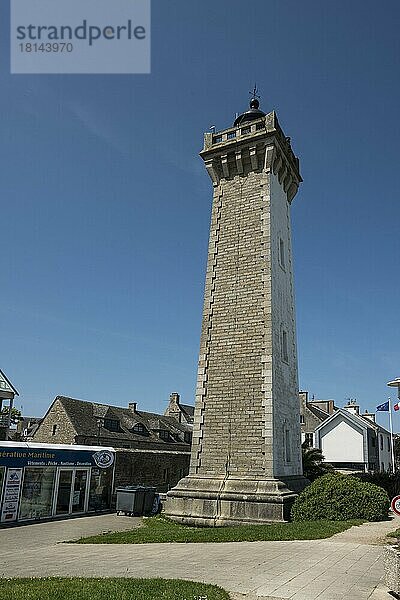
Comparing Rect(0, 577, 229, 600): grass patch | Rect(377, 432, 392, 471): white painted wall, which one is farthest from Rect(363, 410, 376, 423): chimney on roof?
Rect(0, 577, 229, 600): grass patch

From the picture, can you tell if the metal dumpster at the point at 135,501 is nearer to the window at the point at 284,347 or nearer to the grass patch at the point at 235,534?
the grass patch at the point at 235,534

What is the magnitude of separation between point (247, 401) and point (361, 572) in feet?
29.3

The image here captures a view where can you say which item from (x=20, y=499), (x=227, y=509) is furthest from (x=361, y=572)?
(x=20, y=499)

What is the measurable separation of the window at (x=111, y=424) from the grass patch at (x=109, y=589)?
3500 centimetres

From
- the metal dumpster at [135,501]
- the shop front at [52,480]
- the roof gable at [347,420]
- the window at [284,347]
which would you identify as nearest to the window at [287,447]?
the window at [284,347]

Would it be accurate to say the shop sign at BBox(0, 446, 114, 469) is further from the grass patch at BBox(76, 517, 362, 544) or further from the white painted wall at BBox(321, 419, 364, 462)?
the white painted wall at BBox(321, 419, 364, 462)

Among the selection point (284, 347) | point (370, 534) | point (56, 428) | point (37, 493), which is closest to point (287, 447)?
point (284, 347)

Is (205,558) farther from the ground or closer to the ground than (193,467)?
closer to the ground

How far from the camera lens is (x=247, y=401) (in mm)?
17344

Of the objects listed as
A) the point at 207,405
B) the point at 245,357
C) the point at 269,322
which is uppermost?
the point at 269,322

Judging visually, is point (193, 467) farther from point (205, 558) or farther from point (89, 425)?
point (89, 425)

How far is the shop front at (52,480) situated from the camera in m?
16.3

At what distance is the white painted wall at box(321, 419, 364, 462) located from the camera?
140 ft

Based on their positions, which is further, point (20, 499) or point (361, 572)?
point (20, 499)
